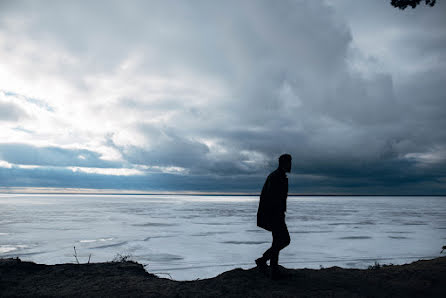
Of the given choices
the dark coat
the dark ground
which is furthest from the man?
the dark ground

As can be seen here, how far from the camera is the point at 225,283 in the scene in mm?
4621

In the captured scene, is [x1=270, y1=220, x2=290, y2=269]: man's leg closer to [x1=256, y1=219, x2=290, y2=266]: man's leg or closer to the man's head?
[x1=256, y1=219, x2=290, y2=266]: man's leg

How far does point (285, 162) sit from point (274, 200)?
582 millimetres

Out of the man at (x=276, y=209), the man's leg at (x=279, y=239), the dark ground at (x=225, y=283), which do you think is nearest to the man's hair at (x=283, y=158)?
the man at (x=276, y=209)

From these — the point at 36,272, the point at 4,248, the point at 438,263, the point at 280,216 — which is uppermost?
the point at 280,216

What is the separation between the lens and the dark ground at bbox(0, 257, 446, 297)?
14.1 feet

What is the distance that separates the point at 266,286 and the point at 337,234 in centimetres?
1131

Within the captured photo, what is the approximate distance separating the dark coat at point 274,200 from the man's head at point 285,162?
0.21ft

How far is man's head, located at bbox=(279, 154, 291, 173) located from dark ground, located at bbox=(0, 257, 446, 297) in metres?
1.61

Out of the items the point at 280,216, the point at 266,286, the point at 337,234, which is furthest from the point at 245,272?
the point at 337,234

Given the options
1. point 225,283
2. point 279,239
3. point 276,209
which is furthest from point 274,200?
point 225,283

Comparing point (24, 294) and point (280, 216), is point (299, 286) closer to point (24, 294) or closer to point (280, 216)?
point (280, 216)

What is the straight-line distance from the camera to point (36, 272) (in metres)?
5.28

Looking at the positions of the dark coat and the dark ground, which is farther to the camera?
the dark coat
